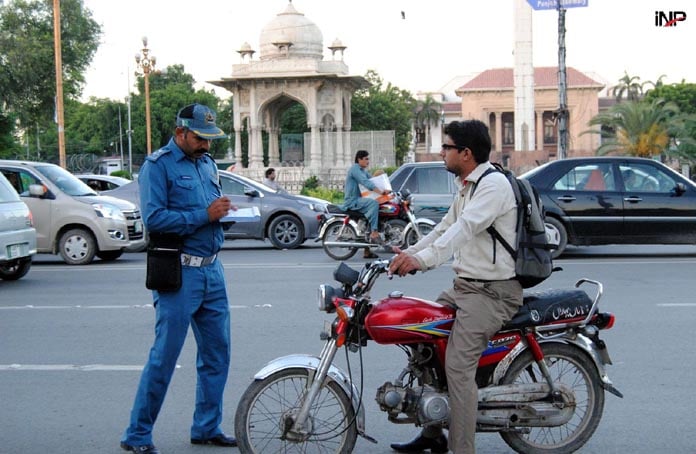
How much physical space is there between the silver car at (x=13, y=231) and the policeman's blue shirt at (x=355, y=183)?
494 centimetres

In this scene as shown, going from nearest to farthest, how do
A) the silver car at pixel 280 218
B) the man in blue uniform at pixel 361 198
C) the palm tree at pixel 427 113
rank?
the man in blue uniform at pixel 361 198, the silver car at pixel 280 218, the palm tree at pixel 427 113

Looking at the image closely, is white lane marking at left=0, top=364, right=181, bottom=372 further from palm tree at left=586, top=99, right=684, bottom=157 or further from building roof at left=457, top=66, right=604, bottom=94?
building roof at left=457, top=66, right=604, bottom=94

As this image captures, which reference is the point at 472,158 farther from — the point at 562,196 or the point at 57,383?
the point at 562,196

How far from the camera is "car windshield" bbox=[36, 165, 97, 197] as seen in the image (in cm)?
1588

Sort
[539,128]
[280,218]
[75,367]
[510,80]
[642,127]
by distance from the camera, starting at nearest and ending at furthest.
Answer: [75,367] < [280,218] < [642,127] < [510,80] < [539,128]

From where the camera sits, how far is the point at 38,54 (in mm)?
41406

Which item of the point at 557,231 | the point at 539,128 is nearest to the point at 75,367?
the point at 557,231

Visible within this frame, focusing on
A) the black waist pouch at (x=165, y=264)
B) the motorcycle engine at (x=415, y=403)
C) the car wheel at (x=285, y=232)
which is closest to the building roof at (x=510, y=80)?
the car wheel at (x=285, y=232)

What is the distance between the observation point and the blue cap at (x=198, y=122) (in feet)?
16.6

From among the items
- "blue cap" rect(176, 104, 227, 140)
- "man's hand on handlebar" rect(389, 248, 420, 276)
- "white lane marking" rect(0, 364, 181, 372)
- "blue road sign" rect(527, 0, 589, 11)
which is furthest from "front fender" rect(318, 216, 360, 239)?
"blue road sign" rect(527, 0, 589, 11)

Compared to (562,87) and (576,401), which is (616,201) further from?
(562,87)

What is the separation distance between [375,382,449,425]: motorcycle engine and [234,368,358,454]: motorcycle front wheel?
0.19 metres

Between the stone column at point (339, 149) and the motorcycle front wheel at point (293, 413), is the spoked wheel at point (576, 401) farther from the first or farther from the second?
the stone column at point (339, 149)

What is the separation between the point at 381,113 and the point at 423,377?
76.0 meters
